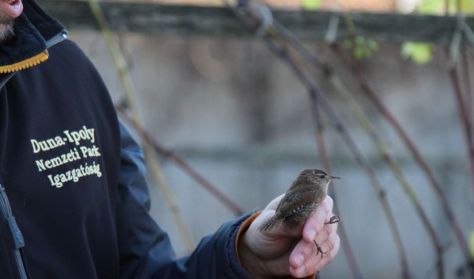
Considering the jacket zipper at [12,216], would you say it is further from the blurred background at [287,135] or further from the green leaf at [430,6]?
the blurred background at [287,135]

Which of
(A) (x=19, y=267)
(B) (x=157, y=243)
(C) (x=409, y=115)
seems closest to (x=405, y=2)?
(C) (x=409, y=115)

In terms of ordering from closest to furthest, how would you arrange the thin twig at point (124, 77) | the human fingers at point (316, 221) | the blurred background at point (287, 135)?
the human fingers at point (316, 221), the thin twig at point (124, 77), the blurred background at point (287, 135)

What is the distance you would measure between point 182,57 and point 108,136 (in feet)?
13.4

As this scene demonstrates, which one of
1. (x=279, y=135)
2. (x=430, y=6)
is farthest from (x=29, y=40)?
(x=279, y=135)

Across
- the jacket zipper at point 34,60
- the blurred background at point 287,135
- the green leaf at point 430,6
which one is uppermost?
the jacket zipper at point 34,60

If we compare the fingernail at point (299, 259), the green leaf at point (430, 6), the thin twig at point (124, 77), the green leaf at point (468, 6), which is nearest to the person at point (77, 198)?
the fingernail at point (299, 259)

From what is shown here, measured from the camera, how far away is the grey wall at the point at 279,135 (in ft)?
21.0

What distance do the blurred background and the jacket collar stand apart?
4051 mm

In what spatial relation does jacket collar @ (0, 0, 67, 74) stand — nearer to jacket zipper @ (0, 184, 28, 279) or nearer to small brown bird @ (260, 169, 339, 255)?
jacket zipper @ (0, 184, 28, 279)

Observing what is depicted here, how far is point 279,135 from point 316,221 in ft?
15.0

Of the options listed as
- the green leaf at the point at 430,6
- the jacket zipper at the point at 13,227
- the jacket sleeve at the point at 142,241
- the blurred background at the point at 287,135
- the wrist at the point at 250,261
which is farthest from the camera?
the blurred background at the point at 287,135

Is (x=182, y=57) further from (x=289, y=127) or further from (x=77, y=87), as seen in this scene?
(x=77, y=87)

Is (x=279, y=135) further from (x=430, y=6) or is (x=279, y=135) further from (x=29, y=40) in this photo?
(x=29, y=40)

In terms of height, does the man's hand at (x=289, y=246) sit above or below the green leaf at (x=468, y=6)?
below
